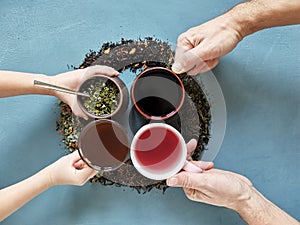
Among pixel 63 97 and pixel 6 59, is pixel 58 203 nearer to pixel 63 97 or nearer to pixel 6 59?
pixel 63 97

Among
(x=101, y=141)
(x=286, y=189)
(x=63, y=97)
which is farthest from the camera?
(x=286, y=189)

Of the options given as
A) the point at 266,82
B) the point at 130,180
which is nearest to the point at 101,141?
the point at 130,180

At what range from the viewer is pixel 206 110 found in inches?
48.8

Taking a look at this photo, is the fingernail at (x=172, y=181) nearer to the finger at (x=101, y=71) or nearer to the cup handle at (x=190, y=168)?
the cup handle at (x=190, y=168)

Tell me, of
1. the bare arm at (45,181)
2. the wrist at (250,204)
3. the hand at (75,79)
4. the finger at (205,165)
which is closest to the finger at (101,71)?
the hand at (75,79)

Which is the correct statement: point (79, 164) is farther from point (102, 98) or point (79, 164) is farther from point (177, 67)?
point (177, 67)

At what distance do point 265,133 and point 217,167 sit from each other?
0.18 meters

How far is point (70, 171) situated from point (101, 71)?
0.95 ft

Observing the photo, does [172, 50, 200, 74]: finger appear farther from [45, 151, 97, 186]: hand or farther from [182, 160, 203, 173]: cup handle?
[45, 151, 97, 186]: hand

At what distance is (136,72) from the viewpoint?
4.11ft

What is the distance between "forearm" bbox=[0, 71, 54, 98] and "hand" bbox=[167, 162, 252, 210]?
1.54 feet

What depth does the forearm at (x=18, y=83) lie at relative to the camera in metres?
1.19

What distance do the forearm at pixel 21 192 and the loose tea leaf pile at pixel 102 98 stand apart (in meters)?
0.24

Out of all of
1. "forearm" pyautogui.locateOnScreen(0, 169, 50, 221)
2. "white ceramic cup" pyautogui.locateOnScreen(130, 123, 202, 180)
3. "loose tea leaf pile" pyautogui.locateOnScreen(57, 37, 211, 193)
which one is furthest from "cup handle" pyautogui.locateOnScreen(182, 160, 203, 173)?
"forearm" pyautogui.locateOnScreen(0, 169, 50, 221)
